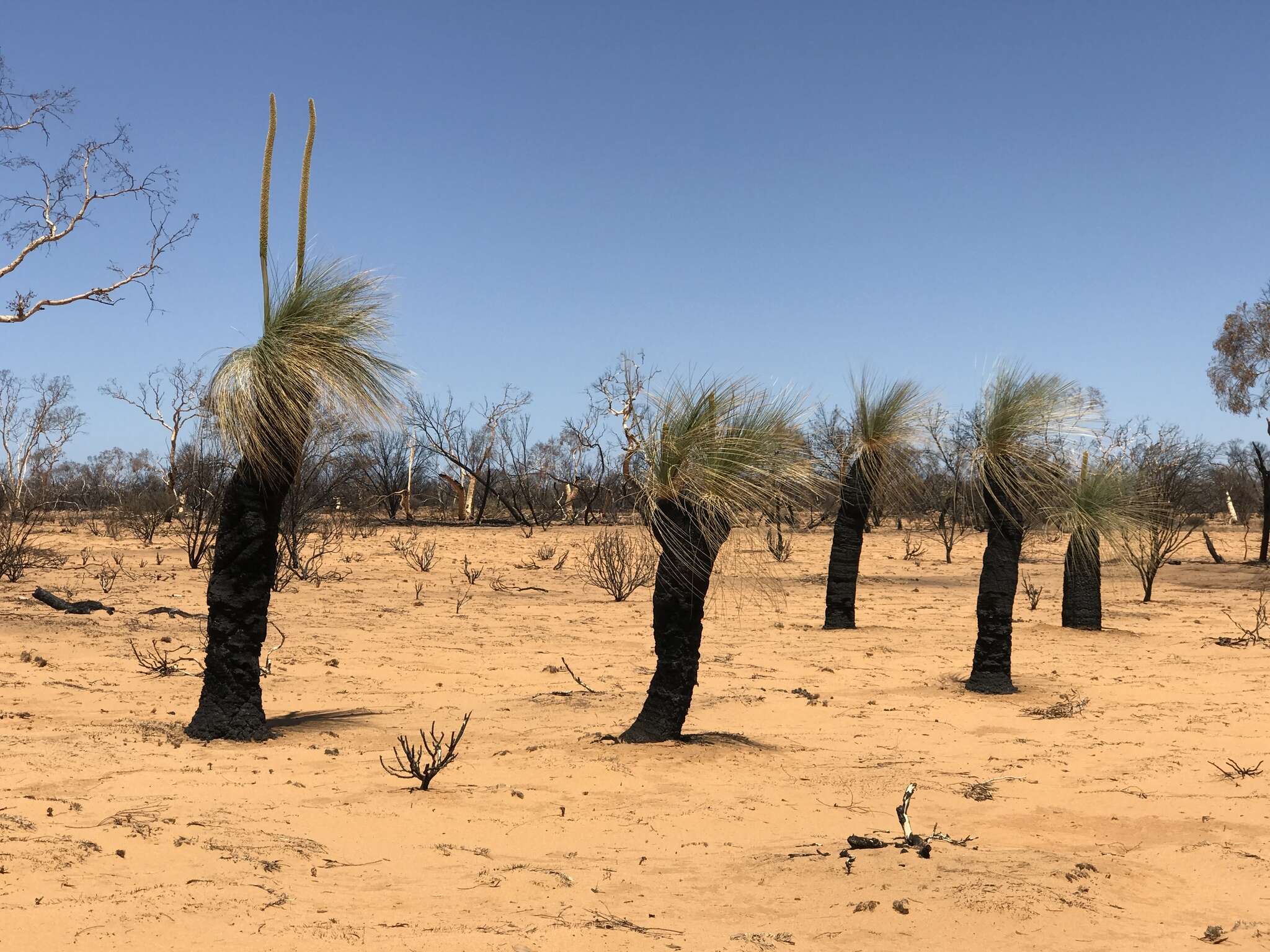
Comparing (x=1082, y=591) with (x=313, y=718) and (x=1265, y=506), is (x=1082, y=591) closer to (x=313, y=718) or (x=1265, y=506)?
(x=313, y=718)

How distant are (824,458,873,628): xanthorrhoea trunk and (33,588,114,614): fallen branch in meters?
9.35

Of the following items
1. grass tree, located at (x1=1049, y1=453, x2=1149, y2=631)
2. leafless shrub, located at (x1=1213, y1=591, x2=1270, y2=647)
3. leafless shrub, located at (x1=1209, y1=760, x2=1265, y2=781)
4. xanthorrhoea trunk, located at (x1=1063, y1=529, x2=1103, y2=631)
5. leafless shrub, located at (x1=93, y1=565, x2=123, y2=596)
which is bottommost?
leafless shrub, located at (x1=1209, y1=760, x2=1265, y2=781)

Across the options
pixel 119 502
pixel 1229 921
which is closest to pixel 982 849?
pixel 1229 921

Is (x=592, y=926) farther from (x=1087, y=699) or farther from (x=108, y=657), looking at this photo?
(x=108, y=657)

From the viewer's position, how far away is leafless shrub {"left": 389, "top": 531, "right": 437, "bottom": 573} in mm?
21250

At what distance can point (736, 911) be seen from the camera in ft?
14.2

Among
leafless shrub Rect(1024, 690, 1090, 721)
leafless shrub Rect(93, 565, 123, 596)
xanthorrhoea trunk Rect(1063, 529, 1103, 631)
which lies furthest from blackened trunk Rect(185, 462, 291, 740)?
xanthorrhoea trunk Rect(1063, 529, 1103, 631)

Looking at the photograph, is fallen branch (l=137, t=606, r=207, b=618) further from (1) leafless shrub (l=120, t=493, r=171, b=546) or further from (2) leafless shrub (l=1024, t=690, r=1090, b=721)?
(1) leafless shrub (l=120, t=493, r=171, b=546)

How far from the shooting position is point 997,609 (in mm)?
10438

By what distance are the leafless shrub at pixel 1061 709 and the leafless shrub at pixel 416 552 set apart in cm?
1372

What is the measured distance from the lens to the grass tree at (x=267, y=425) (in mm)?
6961

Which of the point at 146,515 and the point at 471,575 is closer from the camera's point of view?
the point at 471,575

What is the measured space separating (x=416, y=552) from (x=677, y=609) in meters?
17.7

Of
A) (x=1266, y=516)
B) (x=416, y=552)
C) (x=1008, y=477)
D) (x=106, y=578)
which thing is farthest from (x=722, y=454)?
(x=1266, y=516)
